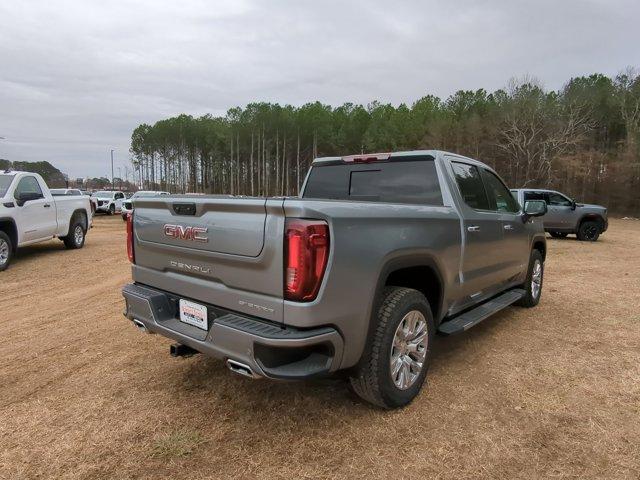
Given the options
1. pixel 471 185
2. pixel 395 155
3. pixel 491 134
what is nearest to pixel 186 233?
pixel 395 155

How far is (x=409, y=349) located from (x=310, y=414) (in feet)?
2.66

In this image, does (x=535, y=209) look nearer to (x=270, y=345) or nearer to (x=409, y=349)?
(x=409, y=349)

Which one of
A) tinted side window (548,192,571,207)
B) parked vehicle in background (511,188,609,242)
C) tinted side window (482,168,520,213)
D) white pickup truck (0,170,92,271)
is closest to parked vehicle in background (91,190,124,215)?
white pickup truck (0,170,92,271)

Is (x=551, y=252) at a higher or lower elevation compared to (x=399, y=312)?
lower

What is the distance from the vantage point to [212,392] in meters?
3.26

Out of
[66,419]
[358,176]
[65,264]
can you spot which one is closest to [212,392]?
[66,419]

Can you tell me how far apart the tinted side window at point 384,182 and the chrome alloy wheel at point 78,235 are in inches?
353

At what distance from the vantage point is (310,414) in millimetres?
2965

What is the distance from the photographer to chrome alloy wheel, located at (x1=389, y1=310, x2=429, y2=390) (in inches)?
116

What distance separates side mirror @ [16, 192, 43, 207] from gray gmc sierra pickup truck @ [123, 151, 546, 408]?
670 centimetres

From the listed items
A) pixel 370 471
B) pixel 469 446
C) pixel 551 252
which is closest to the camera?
pixel 370 471

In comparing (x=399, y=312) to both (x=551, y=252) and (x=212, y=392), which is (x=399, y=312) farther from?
(x=551, y=252)

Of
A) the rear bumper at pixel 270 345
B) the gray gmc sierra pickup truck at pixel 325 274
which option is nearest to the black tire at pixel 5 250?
the gray gmc sierra pickup truck at pixel 325 274

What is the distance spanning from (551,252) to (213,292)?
11.7m
